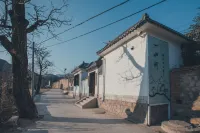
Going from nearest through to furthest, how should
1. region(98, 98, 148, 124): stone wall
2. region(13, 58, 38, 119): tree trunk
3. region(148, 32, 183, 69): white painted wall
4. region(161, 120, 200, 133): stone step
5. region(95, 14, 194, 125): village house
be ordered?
region(161, 120, 200, 133): stone step, region(95, 14, 194, 125): village house, region(98, 98, 148, 124): stone wall, region(13, 58, 38, 119): tree trunk, region(148, 32, 183, 69): white painted wall

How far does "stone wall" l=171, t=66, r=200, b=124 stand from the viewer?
7150mm

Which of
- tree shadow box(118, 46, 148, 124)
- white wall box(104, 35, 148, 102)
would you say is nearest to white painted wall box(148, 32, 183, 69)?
white wall box(104, 35, 148, 102)

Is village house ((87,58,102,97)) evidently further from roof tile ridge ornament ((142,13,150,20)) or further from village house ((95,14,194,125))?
roof tile ridge ornament ((142,13,150,20))

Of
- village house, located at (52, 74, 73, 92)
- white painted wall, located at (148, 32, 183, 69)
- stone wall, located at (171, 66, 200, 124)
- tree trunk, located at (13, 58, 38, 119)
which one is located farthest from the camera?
village house, located at (52, 74, 73, 92)

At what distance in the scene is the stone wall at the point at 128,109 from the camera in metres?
7.93

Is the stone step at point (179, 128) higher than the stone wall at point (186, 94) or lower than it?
lower

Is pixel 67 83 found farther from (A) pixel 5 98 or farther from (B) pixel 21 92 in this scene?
(A) pixel 5 98

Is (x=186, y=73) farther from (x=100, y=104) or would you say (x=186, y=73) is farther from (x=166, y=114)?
(x=100, y=104)

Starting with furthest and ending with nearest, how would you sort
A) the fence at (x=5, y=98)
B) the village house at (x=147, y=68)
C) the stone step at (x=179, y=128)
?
1. the village house at (x=147, y=68)
2. the fence at (x=5, y=98)
3. the stone step at (x=179, y=128)

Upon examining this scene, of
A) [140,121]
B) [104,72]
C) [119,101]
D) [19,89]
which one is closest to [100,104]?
[104,72]

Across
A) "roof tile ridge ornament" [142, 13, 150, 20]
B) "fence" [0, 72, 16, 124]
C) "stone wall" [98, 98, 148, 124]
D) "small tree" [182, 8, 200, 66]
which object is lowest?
"stone wall" [98, 98, 148, 124]

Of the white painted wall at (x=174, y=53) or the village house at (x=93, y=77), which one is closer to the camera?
the white painted wall at (x=174, y=53)

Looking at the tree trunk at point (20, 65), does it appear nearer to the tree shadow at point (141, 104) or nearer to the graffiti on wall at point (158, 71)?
the tree shadow at point (141, 104)

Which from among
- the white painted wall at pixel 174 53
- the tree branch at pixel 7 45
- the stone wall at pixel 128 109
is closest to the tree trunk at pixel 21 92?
the tree branch at pixel 7 45
